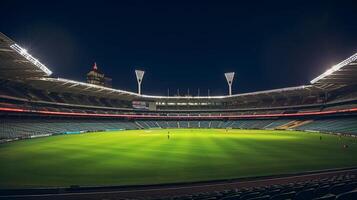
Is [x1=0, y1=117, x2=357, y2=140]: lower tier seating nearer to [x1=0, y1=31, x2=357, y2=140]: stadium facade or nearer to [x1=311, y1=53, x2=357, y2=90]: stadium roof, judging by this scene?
[x1=0, y1=31, x2=357, y2=140]: stadium facade

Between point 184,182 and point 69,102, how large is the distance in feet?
267

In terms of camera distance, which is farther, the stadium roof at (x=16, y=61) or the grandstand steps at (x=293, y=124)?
the grandstand steps at (x=293, y=124)

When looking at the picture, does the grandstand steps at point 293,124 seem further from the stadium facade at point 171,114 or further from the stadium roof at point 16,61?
the stadium roof at point 16,61

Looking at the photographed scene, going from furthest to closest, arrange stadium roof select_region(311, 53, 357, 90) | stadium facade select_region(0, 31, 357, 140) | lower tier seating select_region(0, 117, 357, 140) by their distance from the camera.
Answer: lower tier seating select_region(0, 117, 357, 140) < stadium facade select_region(0, 31, 357, 140) < stadium roof select_region(311, 53, 357, 90)

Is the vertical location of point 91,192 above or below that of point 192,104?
below

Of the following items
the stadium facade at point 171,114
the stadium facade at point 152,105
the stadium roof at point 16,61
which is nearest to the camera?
the stadium facade at point 171,114

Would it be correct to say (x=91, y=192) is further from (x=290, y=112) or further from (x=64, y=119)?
(x=290, y=112)

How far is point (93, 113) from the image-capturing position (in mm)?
95688

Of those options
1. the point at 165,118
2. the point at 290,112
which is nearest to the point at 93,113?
the point at 165,118

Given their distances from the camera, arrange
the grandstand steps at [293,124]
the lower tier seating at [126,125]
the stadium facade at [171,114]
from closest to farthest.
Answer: the stadium facade at [171,114]
the lower tier seating at [126,125]
the grandstand steps at [293,124]

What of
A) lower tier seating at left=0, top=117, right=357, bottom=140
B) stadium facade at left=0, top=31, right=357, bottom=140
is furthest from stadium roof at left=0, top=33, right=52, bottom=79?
lower tier seating at left=0, top=117, right=357, bottom=140

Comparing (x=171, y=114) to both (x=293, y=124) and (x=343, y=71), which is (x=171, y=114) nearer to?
(x=293, y=124)

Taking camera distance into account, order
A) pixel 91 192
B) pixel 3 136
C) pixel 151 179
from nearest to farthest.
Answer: pixel 91 192
pixel 151 179
pixel 3 136

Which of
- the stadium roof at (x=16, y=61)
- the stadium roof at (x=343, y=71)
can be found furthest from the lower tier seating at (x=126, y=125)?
the stadium roof at (x=16, y=61)
